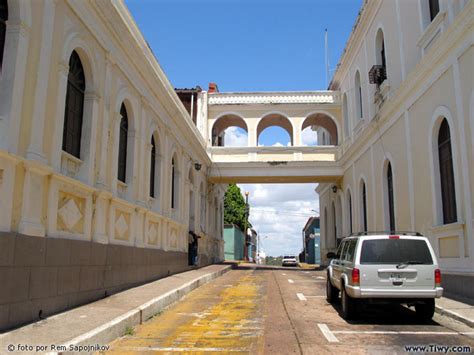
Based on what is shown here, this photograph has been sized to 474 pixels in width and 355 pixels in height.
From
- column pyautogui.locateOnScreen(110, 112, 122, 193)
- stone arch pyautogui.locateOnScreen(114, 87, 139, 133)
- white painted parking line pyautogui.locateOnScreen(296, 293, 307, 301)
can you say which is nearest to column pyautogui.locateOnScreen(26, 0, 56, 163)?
column pyautogui.locateOnScreen(110, 112, 122, 193)

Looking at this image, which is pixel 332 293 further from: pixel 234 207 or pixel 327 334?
pixel 234 207

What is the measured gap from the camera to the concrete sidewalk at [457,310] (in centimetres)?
877

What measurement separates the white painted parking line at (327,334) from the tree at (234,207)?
51.6 m

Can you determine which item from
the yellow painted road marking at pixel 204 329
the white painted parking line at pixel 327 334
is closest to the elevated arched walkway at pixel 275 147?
the yellow painted road marking at pixel 204 329

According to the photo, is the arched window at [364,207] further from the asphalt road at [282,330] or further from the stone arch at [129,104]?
the stone arch at [129,104]

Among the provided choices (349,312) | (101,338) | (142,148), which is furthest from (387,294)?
(142,148)

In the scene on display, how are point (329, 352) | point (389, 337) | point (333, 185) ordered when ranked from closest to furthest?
1. point (329, 352)
2. point (389, 337)
3. point (333, 185)

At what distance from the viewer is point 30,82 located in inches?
318

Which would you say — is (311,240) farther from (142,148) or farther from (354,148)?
(142,148)

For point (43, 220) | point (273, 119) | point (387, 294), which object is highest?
point (273, 119)

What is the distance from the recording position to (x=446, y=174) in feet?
43.2

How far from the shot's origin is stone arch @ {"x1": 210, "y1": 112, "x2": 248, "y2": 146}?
28984 millimetres

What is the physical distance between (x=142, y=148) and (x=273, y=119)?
16226mm

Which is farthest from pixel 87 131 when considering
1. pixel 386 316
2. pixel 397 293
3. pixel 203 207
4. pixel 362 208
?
pixel 203 207
